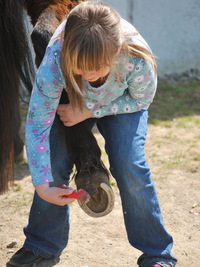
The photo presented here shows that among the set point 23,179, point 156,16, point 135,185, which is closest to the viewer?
point 135,185

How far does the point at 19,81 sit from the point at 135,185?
26.4 inches

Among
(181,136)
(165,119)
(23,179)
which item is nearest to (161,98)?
(165,119)

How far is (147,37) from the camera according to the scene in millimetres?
5078

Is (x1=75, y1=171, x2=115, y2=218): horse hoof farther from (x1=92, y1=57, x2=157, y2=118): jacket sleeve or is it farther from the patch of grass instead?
the patch of grass

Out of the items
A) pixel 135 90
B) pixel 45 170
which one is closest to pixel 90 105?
pixel 135 90

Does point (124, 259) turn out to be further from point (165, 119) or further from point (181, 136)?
point (165, 119)

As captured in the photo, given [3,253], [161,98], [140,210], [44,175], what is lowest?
[161,98]

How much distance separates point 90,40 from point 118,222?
3.77 feet

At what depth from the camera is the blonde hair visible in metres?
1.48

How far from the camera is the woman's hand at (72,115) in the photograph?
1.78 metres

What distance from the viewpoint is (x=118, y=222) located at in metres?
A: 2.37

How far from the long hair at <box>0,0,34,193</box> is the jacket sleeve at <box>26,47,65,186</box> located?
1.03 ft

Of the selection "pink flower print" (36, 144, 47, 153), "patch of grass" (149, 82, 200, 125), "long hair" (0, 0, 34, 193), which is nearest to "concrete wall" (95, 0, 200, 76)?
"patch of grass" (149, 82, 200, 125)

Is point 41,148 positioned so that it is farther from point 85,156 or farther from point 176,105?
point 176,105
